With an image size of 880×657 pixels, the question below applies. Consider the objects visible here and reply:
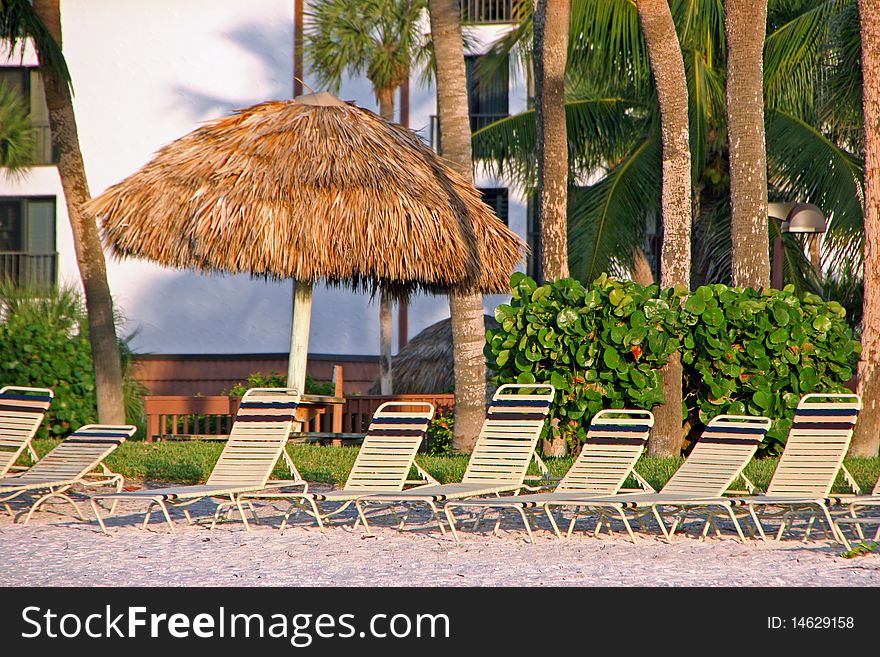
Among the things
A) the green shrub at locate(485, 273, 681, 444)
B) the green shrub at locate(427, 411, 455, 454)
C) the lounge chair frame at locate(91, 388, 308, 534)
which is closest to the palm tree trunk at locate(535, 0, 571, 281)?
the green shrub at locate(485, 273, 681, 444)

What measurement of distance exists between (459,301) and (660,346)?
2631 millimetres

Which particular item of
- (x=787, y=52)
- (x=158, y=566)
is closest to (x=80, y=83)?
(x=787, y=52)

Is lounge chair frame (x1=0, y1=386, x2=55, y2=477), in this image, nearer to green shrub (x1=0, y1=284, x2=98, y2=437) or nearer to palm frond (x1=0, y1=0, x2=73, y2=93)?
palm frond (x1=0, y1=0, x2=73, y2=93)

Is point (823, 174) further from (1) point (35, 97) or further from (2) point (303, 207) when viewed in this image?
(1) point (35, 97)

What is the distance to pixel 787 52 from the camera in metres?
18.5

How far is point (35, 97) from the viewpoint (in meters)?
26.6

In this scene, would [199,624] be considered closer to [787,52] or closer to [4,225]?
[787,52]

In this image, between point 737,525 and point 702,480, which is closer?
point 737,525

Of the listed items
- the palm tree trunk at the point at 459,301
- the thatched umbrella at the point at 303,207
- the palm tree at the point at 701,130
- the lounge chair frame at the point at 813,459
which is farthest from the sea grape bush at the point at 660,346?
the palm tree at the point at 701,130

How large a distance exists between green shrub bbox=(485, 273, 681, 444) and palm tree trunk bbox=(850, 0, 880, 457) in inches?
91.0

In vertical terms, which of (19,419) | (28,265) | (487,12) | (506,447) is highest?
(487,12)

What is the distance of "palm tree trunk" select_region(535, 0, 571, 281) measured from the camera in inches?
564

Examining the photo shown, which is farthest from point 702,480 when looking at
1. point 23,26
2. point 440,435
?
point 23,26

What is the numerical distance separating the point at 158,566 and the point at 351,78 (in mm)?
17970
